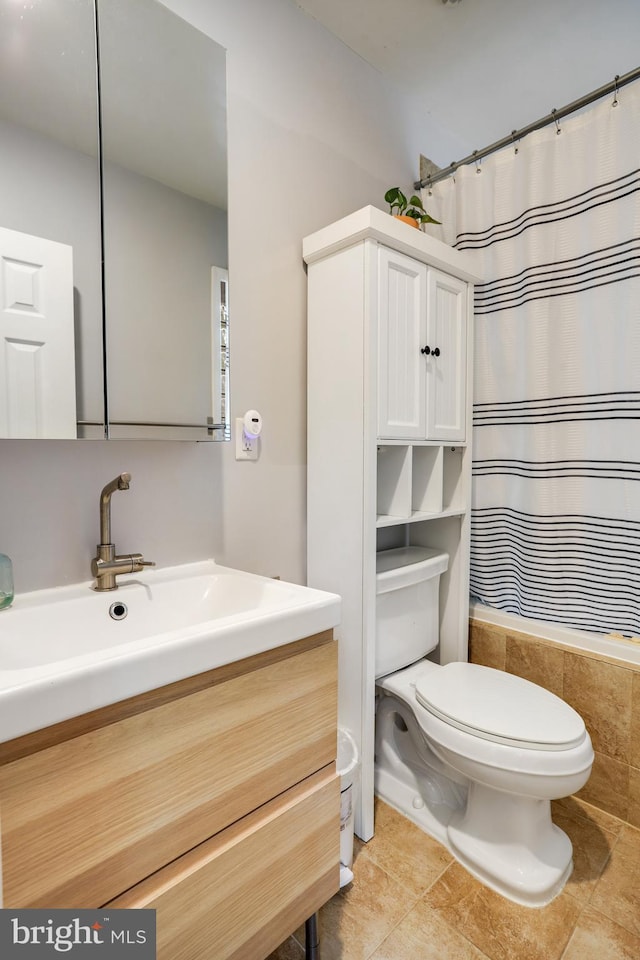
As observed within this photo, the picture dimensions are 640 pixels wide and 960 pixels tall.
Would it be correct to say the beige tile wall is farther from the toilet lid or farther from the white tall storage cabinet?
the white tall storage cabinet

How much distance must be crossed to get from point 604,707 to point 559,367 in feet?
3.53

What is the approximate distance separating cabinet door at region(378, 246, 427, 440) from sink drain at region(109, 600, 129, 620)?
2.57 ft

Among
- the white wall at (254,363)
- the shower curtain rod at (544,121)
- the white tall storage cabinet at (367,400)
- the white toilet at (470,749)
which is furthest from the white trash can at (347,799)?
the shower curtain rod at (544,121)

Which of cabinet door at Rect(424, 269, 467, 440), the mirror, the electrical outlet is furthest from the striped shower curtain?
the mirror

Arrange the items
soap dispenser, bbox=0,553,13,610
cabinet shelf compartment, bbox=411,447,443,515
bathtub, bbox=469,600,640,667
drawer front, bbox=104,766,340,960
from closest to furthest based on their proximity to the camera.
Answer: drawer front, bbox=104,766,340,960
soap dispenser, bbox=0,553,13,610
bathtub, bbox=469,600,640,667
cabinet shelf compartment, bbox=411,447,443,515

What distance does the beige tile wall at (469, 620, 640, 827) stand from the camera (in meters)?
1.41

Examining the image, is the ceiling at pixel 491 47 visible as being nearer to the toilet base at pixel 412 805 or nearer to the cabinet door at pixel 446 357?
the cabinet door at pixel 446 357

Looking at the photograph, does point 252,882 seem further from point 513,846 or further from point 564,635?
point 564,635

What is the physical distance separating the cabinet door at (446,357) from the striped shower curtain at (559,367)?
0.44 feet

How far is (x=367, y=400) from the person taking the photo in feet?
4.27

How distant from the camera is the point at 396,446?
148 cm

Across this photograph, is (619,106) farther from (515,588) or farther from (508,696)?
(508,696)

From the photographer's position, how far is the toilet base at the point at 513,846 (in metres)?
1.19

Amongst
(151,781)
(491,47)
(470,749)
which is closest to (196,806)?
(151,781)
